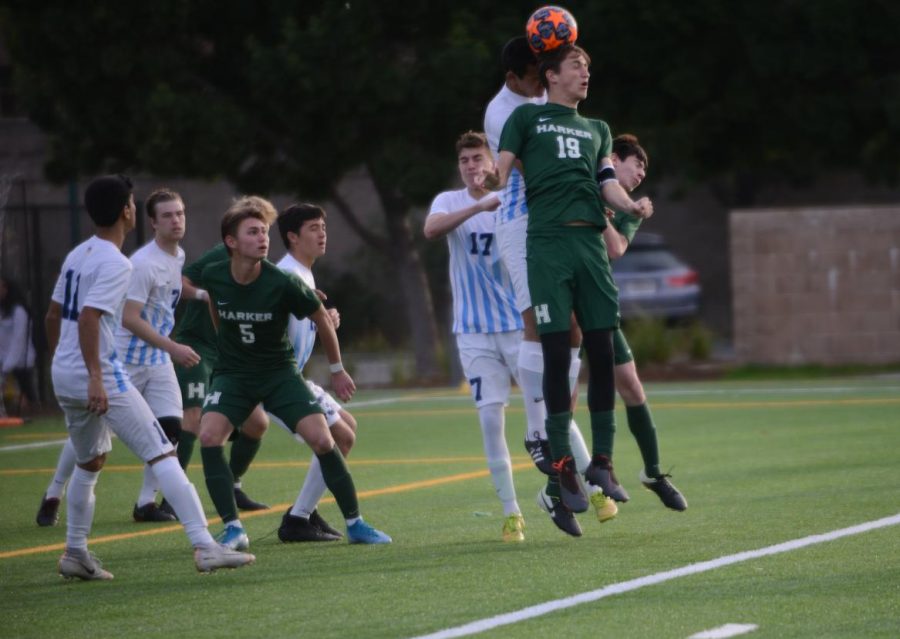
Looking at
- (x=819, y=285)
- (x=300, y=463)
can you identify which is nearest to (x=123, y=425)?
(x=300, y=463)

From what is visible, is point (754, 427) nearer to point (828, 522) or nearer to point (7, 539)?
point (828, 522)

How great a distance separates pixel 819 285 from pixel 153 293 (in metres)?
15.7

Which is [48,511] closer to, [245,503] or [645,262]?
[245,503]

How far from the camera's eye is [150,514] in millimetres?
10680

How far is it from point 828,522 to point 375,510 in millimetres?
3064

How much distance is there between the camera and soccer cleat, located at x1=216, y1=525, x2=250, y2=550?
8.52 meters

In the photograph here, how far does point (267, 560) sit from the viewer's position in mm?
8516

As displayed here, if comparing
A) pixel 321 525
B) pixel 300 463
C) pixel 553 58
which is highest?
pixel 553 58

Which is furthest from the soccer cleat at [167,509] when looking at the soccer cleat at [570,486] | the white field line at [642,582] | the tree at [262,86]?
the tree at [262,86]

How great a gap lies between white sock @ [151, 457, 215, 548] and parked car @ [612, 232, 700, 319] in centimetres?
2332

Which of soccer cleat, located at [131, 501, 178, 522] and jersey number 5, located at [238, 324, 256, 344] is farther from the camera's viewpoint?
soccer cleat, located at [131, 501, 178, 522]

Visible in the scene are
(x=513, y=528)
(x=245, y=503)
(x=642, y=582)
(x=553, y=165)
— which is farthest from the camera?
(x=245, y=503)

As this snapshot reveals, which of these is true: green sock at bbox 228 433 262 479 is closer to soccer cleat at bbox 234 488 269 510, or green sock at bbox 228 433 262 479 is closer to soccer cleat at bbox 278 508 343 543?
soccer cleat at bbox 234 488 269 510

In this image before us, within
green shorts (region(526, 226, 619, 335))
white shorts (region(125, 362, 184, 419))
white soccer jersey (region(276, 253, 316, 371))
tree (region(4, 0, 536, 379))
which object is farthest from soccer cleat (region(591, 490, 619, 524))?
tree (region(4, 0, 536, 379))
